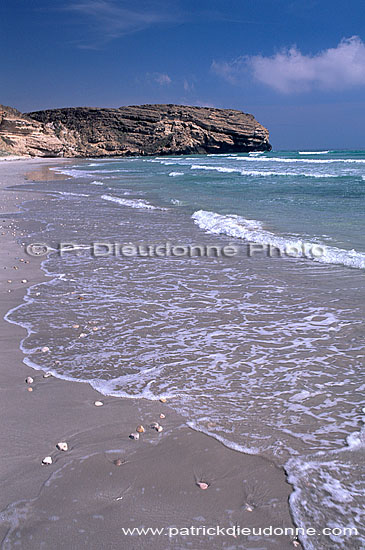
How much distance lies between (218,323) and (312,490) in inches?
87.9

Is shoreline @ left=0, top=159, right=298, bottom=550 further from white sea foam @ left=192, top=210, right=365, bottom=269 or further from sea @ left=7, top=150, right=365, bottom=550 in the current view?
white sea foam @ left=192, top=210, right=365, bottom=269

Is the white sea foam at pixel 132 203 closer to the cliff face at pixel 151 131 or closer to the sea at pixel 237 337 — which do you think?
the sea at pixel 237 337

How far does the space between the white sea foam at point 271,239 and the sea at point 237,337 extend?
0.04 metres

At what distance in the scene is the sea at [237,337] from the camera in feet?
7.70

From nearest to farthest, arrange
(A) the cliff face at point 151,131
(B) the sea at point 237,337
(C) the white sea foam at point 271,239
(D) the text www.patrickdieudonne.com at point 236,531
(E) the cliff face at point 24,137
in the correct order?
1. (D) the text www.patrickdieudonne.com at point 236,531
2. (B) the sea at point 237,337
3. (C) the white sea foam at point 271,239
4. (E) the cliff face at point 24,137
5. (A) the cliff face at point 151,131

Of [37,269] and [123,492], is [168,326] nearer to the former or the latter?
[123,492]

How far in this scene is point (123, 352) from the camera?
141 inches

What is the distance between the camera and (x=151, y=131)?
110 metres

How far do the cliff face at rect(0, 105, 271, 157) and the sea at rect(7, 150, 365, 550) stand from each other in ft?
318

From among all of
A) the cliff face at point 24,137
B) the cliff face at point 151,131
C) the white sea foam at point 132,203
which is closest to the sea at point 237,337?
the white sea foam at point 132,203

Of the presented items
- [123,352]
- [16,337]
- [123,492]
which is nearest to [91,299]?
[16,337]

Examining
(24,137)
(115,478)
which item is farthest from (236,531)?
(24,137)

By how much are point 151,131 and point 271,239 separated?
358 ft

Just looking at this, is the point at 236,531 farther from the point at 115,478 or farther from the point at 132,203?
the point at 132,203
